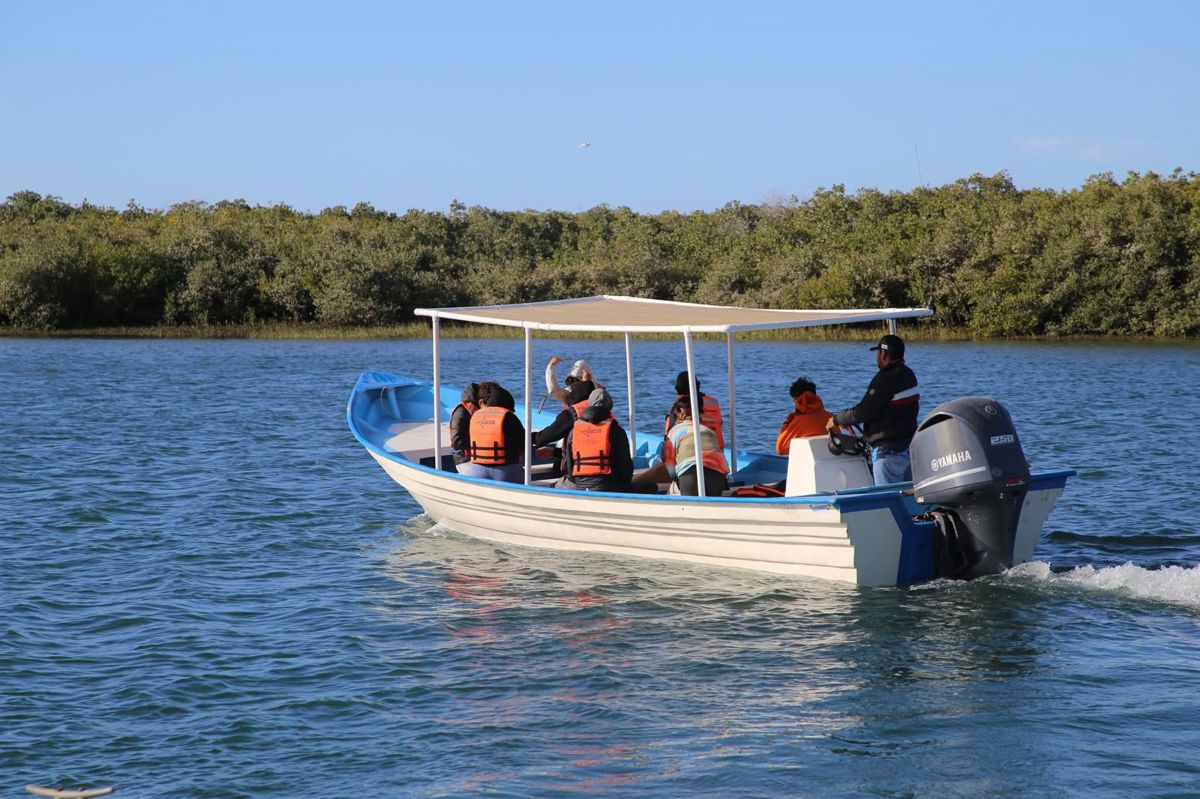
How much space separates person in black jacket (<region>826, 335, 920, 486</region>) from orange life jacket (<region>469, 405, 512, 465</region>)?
2.93 meters

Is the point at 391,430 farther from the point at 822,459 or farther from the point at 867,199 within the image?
the point at 867,199

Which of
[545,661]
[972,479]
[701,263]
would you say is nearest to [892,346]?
[972,479]

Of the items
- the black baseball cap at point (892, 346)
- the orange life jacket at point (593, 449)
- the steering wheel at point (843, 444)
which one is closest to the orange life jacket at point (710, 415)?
the orange life jacket at point (593, 449)

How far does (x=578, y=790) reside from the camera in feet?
20.0

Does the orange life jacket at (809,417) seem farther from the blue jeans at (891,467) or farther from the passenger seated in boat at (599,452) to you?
the passenger seated in boat at (599,452)

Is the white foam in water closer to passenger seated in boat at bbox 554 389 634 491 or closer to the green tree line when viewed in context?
passenger seated in boat at bbox 554 389 634 491

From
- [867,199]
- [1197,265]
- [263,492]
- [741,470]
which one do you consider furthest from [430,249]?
[741,470]

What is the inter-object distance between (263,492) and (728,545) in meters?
7.22

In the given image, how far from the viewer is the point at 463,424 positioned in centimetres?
1143

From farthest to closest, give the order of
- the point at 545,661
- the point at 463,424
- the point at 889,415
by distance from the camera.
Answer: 1. the point at 463,424
2. the point at 889,415
3. the point at 545,661

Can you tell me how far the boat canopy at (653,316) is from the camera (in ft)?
Answer: 31.6

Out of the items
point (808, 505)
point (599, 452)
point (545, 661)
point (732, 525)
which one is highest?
point (599, 452)

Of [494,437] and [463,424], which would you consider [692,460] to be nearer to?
[494,437]

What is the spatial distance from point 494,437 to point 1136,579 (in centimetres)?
522
